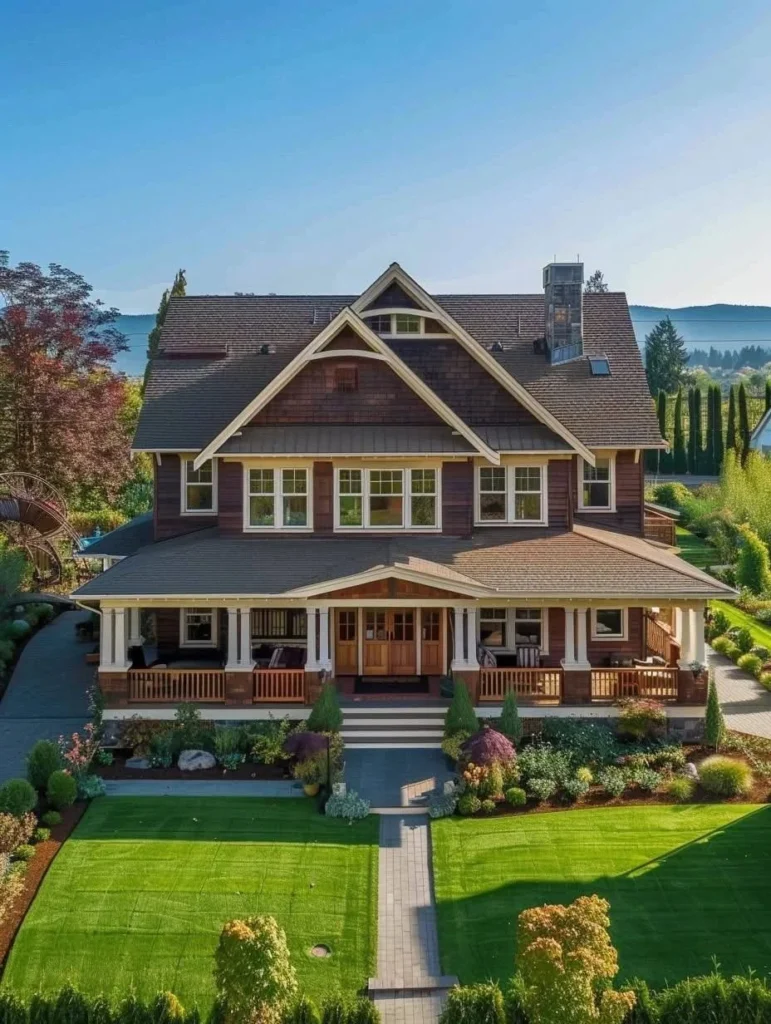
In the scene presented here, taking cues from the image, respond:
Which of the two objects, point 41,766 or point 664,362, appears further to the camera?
point 664,362

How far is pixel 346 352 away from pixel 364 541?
4732 mm

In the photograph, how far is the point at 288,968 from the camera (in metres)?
9.02

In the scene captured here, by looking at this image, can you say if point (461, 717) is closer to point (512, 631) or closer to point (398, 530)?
point (512, 631)

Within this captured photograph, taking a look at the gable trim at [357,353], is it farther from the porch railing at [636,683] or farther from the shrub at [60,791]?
the shrub at [60,791]

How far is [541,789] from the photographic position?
50.8 feet

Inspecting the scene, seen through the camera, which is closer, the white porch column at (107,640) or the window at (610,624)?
the white porch column at (107,640)

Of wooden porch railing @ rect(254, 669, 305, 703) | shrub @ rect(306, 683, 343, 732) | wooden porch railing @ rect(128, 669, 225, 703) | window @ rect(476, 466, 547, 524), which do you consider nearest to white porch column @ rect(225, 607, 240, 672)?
wooden porch railing @ rect(128, 669, 225, 703)

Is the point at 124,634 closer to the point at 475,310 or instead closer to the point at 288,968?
the point at 288,968

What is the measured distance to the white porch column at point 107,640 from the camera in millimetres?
18500

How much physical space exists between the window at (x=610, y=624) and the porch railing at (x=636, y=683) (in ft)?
9.82

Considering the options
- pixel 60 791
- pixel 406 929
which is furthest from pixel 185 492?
pixel 406 929

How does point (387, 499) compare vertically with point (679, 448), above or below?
below

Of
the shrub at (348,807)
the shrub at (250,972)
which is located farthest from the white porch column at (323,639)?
the shrub at (250,972)

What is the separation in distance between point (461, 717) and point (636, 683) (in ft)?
14.2
